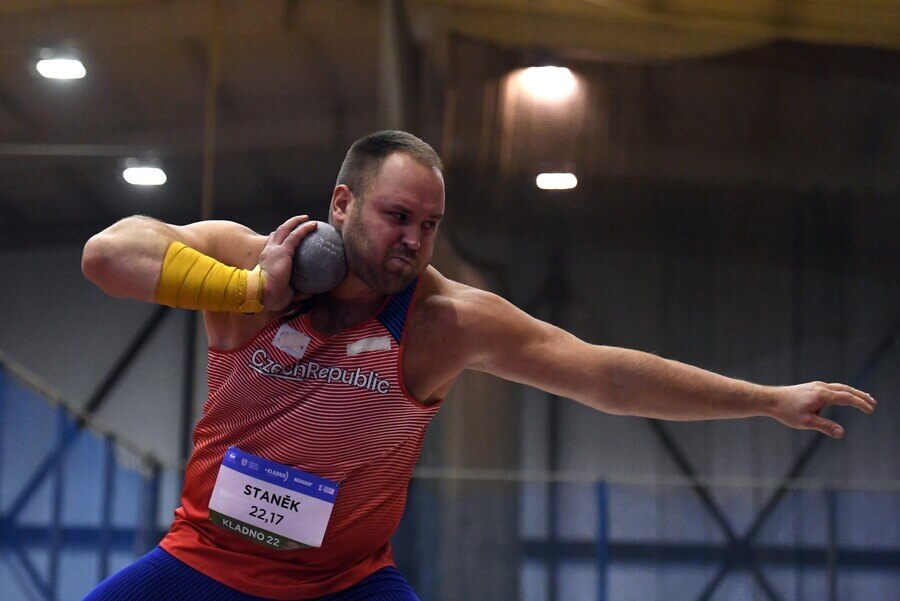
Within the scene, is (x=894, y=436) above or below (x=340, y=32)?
below

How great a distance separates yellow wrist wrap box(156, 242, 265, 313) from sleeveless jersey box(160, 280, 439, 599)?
8.8 inches

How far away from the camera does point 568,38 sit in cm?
645

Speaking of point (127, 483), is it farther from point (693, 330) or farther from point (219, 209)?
point (693, 330)

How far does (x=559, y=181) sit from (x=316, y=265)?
4325 mm

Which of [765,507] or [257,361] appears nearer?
[257,361]

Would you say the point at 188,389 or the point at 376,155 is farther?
the point at 188,389

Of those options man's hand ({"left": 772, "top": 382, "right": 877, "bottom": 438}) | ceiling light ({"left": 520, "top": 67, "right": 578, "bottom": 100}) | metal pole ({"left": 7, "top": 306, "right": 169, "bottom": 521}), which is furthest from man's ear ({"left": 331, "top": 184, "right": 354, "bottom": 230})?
metal pole ({"left": 7, "top": 306, "right": 169, "bottom": 521})

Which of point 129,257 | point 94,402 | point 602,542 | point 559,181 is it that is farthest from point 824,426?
point 94,402

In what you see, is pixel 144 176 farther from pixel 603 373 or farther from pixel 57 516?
pixel 603 373

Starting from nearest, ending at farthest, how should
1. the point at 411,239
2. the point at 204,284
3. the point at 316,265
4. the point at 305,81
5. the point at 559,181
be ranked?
the point at 204,284 → the point at 316,265 → the point at 411,239 → the point at 559,181 → the point at 305,81

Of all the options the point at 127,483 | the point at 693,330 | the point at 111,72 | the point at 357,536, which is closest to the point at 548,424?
the point at 693,330

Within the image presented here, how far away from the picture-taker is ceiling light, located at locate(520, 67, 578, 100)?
637cm

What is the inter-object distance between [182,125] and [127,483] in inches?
84.3

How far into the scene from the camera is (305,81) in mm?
6449
